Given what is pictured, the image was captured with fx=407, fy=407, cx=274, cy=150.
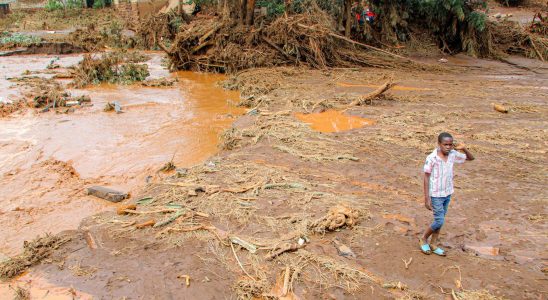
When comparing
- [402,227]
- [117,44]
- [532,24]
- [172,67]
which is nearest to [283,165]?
[402,227]

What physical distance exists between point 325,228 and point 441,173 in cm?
133

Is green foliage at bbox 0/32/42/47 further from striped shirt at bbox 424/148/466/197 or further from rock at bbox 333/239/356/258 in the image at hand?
striped shirt at bbox 424/148/466/197

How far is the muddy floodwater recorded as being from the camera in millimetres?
5758

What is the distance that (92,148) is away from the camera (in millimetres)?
7945

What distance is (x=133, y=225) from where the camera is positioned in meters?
4.66

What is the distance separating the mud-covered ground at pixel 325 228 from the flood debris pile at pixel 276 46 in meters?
6.54

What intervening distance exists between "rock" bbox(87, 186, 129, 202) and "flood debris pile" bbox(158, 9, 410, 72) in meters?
8.94

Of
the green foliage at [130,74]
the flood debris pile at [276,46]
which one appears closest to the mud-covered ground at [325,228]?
the flood debris pile at [276,46]

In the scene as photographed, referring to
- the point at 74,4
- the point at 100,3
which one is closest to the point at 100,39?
the point at 100,3

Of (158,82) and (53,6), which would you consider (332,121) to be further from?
(53,6)

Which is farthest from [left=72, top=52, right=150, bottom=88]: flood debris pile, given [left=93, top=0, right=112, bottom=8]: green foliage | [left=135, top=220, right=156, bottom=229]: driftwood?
[left=93, top=0, right=112, bottom=8]: green foliage

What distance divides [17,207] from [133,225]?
235cm

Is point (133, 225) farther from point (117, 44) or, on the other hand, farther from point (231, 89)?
point (117, 44)

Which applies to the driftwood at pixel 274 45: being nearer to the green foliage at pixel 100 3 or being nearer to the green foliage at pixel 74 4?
the green foliage at pixel 100 3
